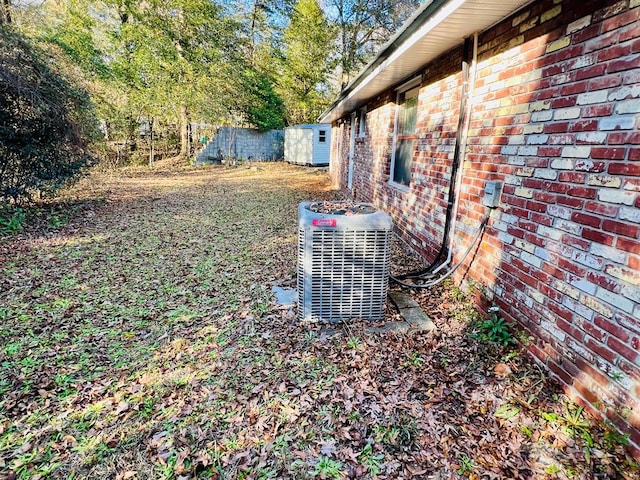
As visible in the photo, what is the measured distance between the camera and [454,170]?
362 centimetres

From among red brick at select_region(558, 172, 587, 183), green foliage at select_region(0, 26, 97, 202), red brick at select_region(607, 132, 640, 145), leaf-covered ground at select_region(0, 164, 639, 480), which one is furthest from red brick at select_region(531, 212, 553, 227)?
green foliage at select_region(0, 26, 97, 202)

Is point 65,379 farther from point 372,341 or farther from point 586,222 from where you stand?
point 586,222

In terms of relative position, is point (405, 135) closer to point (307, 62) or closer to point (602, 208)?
point (602, 208)

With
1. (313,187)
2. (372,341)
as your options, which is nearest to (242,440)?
(372,341)

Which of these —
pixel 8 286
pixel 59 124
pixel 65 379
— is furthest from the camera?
pixel 59 124

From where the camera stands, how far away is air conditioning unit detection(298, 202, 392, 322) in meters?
2.91

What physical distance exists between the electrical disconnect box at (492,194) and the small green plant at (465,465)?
194cm

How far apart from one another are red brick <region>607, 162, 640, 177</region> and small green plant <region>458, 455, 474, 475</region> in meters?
1.67

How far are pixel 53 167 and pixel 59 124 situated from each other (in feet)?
2.81

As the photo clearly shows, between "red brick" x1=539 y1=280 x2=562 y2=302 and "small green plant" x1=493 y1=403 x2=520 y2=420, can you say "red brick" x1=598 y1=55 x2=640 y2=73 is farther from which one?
"small green plant" x1=493 y1=403 x2=520 y2=420

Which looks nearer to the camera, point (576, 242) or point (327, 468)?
point (327, 468)

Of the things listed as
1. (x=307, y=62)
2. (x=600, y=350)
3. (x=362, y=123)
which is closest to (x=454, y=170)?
(x=600, y=350)

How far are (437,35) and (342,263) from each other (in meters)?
2.40

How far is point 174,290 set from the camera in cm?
399
